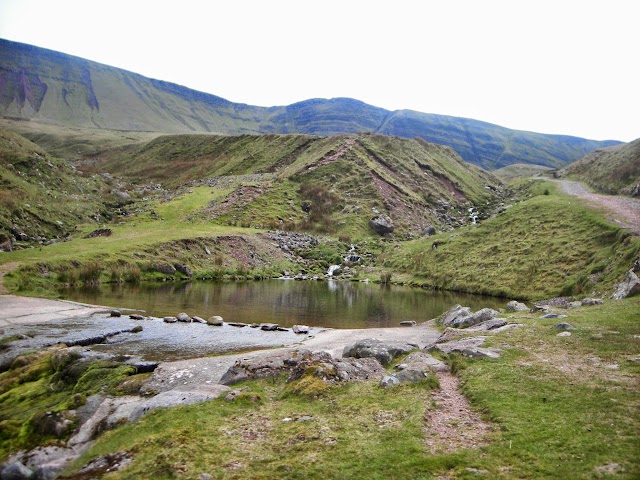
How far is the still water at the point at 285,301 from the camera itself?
41.3m

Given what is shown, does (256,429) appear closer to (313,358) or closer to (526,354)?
(313,358)

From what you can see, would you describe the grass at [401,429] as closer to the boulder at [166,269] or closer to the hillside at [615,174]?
the boulder at [166,269]

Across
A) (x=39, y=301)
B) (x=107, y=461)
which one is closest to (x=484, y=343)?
(x=107, y=461)

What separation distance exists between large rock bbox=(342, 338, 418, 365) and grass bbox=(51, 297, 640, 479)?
4.45m

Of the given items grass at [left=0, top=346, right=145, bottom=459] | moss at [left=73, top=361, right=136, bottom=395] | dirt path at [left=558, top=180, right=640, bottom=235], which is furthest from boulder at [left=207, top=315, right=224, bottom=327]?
dirt path at [left=558, top=180, right=640, bottom=235]

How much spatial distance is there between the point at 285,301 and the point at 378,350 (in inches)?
1065

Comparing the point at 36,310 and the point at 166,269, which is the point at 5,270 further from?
the point at 166,269

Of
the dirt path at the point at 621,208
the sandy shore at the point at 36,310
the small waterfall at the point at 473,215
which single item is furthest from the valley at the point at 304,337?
the small waterfall at the point at 473,215

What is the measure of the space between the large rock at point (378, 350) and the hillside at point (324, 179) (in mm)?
66697

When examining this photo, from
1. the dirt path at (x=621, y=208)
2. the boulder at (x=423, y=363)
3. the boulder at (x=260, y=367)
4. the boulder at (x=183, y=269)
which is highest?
the dirt path at (x=621, y=208)

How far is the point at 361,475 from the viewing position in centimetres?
1120

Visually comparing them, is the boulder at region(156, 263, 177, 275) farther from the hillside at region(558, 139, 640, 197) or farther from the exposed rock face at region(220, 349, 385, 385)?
the hillside at region(558, 139, 640, 197)

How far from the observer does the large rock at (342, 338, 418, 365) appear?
77.3 feet

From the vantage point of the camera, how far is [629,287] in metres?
34.2
